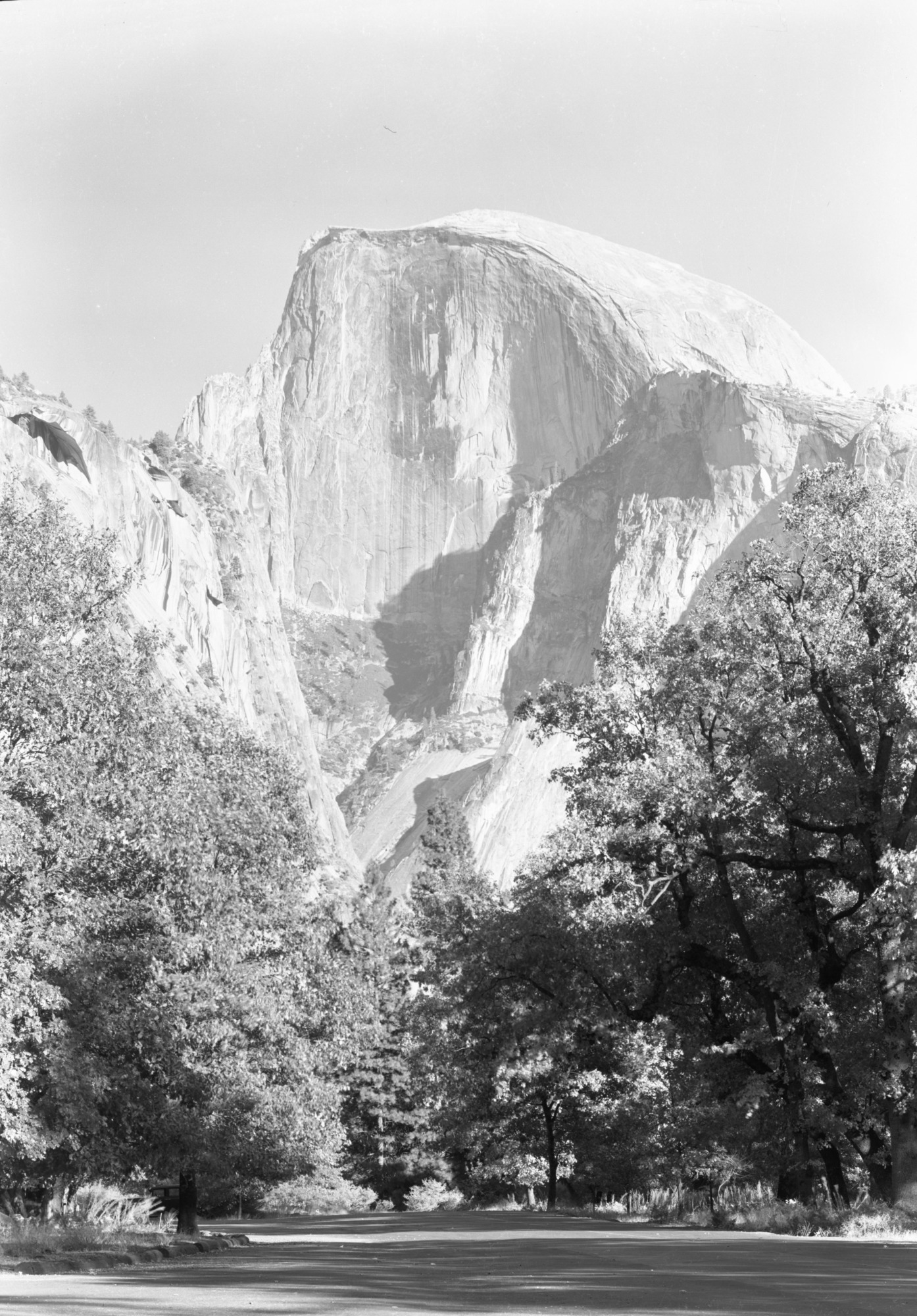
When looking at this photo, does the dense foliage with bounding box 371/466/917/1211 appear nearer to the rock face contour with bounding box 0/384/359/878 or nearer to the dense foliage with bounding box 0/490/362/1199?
the dense foliage with bounding box 0/490/362/1199

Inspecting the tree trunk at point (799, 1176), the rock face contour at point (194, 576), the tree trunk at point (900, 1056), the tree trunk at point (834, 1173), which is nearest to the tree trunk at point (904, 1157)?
the tree trunk at point (900, 1056)

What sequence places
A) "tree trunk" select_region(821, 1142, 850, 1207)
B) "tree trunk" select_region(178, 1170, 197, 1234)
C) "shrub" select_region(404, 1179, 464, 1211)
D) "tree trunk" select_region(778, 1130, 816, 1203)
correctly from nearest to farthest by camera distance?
"tree trunk" select_region(821, 1142, 850, 1207) < "tree trunk" select_region(778, 1130, 816, 1203) < "tree trunk" select_region(178, 1170, 197, 1234) < "shrub" select_region(404, 1179, 464, 1211)

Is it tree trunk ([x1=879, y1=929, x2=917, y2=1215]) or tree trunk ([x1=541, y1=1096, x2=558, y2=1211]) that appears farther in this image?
tree trunk ([x1=541, y1=1096, x2=558, y2=1211])

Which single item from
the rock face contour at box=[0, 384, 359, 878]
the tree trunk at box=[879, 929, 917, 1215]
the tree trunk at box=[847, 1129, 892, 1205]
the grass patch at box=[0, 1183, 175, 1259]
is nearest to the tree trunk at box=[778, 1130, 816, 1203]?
the tree trunk at box=[847, 1129, 892, 1205]

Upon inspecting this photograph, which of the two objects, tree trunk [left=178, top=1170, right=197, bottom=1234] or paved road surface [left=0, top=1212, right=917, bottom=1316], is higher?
paved road surface [left=0, top=1212, right=917, bottom=1316]

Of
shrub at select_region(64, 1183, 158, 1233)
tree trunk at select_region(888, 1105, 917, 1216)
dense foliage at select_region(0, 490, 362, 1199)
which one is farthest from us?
shrub at select_region(64, 1183, 158, 1233)

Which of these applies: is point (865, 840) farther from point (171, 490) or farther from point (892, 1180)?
point (171, 490)

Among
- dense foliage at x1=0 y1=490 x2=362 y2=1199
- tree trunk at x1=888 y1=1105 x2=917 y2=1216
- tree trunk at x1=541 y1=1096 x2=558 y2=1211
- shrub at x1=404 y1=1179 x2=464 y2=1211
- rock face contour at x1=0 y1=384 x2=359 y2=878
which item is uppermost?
rock face contour at x1=0 y1=384 x2=359 y2=878

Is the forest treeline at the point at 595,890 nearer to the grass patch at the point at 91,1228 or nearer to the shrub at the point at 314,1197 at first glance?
the grass patch at the point at 91,1228
